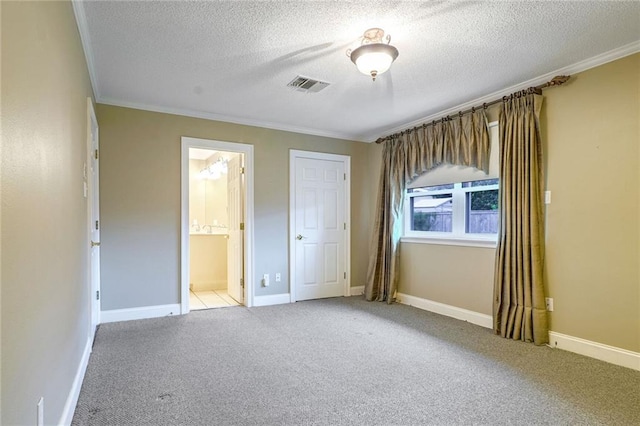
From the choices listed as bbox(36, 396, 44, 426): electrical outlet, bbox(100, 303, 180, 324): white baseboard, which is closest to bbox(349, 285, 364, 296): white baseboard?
bbox(100, 303, 180, 324): white baseboard

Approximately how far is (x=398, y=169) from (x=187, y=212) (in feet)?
9.23

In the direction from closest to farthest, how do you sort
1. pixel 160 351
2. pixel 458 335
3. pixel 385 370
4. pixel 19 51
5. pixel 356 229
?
pixel 19 51 < pixel 385 370 < pixel 160 351 < pixel 458 335 < pixel 356 229

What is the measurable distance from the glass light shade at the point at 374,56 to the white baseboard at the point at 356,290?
11.8 ft

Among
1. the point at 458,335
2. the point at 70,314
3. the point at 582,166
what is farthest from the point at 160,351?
the point at 582,166

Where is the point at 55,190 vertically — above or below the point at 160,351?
above

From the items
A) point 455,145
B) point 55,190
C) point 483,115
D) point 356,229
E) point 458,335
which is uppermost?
point 483,115

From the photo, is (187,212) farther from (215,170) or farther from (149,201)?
(215,170)

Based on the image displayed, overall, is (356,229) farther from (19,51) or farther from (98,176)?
(19,51)

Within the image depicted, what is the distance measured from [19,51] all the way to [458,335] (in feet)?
12.1

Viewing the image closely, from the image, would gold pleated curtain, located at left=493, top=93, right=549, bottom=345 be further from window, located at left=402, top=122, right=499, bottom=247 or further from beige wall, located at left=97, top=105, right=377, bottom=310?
beige wall, located at left=97, top=105, right=377, bottom=310

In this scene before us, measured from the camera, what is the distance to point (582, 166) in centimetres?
299

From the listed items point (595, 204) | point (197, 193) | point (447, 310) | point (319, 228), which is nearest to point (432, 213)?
point (447, 310)

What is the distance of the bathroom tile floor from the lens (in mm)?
4695

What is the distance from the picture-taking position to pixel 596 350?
2.86 m
